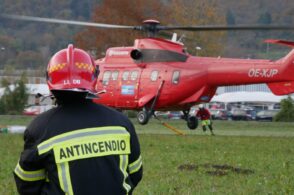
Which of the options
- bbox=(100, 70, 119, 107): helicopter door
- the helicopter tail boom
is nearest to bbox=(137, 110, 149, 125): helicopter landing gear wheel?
bbox=(100, 70, 119, 107): helicopter door

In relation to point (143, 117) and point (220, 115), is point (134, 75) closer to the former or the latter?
point (143, 117)

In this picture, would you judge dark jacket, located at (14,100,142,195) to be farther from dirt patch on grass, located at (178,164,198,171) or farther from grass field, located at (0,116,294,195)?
dirt patch on grass, located at (178,164,198,171)

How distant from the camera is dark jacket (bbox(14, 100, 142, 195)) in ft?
15.4

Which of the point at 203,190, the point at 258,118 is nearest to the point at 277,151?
the point at 203,190

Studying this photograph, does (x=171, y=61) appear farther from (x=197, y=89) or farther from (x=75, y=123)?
(x=75, y=123)

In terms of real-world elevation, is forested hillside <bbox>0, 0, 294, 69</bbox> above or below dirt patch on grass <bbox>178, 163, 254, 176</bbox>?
above

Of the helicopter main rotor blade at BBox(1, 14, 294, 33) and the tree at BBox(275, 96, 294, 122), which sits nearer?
the helicopter main rotor blade at BBox(1, 14, 294, 33)

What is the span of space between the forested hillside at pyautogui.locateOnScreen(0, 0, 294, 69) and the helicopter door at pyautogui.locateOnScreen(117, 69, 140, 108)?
34.3 meters

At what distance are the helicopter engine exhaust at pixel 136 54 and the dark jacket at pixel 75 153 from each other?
2325 cm

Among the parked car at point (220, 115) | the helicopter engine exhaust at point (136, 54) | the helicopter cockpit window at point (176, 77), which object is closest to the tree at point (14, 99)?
the parked car at point (220, 115)

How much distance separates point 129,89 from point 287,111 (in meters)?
22.9

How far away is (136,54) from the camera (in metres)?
28.3

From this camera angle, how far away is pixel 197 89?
1101 inches

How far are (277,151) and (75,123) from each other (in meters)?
13.7
